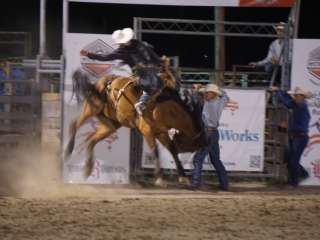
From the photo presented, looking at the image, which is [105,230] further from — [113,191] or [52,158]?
[52,158]

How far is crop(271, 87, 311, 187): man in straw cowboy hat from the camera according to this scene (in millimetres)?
11188

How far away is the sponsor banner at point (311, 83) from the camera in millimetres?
11359

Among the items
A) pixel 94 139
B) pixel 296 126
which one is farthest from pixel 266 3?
pixel 94 139

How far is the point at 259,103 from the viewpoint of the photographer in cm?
1151

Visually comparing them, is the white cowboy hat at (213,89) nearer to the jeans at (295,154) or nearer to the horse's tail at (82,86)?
the jeans at (295,154)

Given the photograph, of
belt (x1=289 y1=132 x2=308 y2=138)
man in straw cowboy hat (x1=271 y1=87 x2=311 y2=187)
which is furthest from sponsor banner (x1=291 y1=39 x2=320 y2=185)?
belt (x1=289 y1=132 x2=308 y2=138)

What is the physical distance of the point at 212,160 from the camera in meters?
11.1

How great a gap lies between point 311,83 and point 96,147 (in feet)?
11.8

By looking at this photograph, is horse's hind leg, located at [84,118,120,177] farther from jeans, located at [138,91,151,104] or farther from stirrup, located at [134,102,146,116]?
jeans, located at [138,91,151,104]

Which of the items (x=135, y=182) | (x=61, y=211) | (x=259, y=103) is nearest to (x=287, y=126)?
(x=259, y=103)

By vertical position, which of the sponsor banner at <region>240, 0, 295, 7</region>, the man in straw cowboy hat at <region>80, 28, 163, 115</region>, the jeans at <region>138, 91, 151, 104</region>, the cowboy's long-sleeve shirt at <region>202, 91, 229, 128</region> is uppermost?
the sponsor banner at <region>240, 0, 295, 7</region>

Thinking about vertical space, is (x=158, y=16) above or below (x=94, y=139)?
above

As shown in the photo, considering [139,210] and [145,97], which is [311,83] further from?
[139,210]

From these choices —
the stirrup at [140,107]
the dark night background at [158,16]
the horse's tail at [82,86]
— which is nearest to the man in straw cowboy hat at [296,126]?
the stirrup at [140,107]
